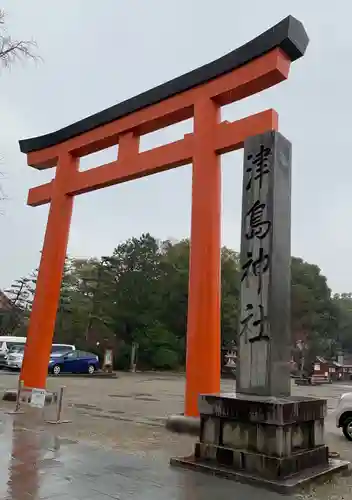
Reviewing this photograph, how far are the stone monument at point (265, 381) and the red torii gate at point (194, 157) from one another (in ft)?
5.84

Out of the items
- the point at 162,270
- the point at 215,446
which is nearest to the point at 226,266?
the point at 162,270

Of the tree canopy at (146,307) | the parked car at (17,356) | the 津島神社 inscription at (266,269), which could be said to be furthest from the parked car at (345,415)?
the tree canopy at (146,307)

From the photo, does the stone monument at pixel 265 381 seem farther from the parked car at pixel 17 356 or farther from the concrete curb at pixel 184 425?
the parked car at pixel 17 356

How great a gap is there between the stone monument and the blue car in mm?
18514

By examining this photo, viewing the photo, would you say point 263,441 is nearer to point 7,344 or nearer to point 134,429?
point 134,429

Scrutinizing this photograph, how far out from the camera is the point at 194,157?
9109 mm

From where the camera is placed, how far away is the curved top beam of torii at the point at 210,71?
8.01m

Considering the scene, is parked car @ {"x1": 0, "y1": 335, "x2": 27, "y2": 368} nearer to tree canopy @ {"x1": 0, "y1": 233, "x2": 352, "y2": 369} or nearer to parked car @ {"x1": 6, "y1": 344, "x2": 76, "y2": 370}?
parked car @ {"x1": 6, "y1": 344, "x2": 76, "y2": 370}

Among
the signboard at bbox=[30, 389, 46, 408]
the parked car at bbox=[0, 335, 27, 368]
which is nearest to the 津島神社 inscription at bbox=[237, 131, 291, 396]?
the signboard at bbox=[30, 389, 46, 408]

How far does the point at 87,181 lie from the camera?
11.2 metres

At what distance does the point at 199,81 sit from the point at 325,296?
115 ft

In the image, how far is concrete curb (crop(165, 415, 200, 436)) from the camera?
809cm

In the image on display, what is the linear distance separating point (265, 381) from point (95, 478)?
2.25m

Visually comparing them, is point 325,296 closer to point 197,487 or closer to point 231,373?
point 231,373
